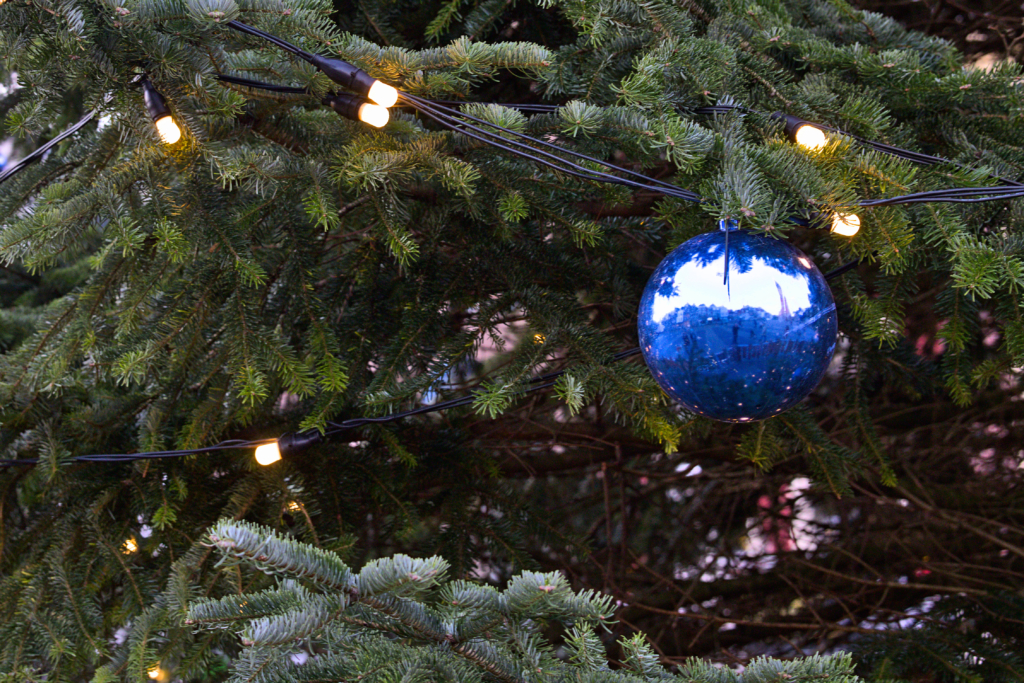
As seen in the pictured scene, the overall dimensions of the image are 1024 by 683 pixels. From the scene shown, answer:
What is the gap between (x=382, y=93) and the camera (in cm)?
120

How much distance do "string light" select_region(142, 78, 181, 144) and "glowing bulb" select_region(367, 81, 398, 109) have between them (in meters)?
0.36

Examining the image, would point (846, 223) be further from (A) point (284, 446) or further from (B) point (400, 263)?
(A) point (284, 446)

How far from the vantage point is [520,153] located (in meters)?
1.23

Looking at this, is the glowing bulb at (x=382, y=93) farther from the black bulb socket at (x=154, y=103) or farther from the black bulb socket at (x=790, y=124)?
the black bulb socket at (x=790, y=124)

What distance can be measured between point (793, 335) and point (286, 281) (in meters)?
1.11

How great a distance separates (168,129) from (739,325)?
1013 millimetres

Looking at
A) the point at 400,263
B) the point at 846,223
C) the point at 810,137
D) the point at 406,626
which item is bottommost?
the point at 406,626

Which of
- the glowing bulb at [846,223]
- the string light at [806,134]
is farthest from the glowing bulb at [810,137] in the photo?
the glowing bulb at [846,223]

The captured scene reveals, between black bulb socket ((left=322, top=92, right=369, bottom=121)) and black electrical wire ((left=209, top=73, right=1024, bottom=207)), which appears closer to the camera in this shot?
black electrical wire ((left=209, top=73, right=1024, bottom=207))

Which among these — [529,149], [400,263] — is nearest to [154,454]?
[400,263]

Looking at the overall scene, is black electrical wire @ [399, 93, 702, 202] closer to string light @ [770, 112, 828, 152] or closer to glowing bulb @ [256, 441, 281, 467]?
string light @ [770, 112, 828, 152]

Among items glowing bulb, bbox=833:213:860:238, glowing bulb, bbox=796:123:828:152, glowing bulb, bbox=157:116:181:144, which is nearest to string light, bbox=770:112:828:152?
glowing bulb, bbox=796:123:828:152

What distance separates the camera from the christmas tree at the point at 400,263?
1.18 m

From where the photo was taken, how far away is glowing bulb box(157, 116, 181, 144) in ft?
4.05
